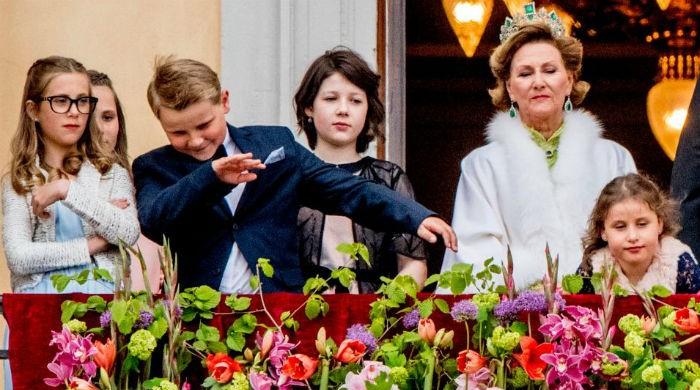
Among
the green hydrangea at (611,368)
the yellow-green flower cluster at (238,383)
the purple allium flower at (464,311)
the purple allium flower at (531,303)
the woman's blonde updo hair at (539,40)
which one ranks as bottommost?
the yellow-green flower cluster at (238,383)

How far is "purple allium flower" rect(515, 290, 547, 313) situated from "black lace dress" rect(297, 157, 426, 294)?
1206 mm

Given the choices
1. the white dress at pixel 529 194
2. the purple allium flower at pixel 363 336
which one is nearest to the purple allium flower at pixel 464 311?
the purple allium flower at pixel 363 336

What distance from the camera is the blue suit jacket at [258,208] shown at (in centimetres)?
516

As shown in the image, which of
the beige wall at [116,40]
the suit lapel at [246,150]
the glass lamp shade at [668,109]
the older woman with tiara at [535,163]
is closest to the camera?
the suit lapel at [246,150]

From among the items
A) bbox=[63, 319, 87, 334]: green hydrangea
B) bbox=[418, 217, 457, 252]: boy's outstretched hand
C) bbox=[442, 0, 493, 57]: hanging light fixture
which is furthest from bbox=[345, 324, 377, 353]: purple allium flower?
bbox=[442, 0, 493, 57]: hanging light fixture

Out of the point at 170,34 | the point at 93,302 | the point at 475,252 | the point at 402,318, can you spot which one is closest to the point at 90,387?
the point at 93,302

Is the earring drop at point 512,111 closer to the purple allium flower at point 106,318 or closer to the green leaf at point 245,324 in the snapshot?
the green leaf at point 245,324

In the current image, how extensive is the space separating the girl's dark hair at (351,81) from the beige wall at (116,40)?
43.2 inches

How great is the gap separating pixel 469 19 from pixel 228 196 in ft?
8.35

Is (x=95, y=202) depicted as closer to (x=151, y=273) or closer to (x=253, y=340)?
(x=151, y=273)

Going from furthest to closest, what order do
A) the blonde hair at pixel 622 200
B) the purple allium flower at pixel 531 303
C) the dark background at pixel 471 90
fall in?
the dark background at pixel 471 90 < the blonde hair at pixel 622 200 < the purple allium flower at pixel 531 303

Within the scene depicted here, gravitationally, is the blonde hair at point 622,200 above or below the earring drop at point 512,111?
below

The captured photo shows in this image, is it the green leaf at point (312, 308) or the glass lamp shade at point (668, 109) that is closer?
the green leaf at point (312, 308)

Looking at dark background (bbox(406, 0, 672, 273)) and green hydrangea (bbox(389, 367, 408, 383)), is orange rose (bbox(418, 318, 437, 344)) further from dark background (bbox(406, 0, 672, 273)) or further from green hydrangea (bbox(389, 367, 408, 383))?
dark background (bbox(406, 0, 672, 273))
